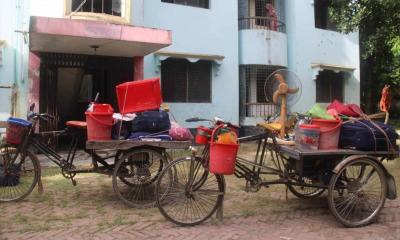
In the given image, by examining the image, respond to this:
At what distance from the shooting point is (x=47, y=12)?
409 inches

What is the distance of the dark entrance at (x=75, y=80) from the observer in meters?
11.6

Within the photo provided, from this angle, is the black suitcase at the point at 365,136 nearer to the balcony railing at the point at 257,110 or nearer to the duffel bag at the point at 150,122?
the duffel bag at the point at 150,122

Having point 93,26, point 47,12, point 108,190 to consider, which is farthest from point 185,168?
point 47,12

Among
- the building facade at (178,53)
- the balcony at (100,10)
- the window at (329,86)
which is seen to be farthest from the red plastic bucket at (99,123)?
the window at (329,86)

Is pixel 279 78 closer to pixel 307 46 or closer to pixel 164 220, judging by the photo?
pixel 164 220

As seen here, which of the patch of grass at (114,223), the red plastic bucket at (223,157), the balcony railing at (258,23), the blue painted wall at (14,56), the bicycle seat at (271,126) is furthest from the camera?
the balcony railing at (258,23)

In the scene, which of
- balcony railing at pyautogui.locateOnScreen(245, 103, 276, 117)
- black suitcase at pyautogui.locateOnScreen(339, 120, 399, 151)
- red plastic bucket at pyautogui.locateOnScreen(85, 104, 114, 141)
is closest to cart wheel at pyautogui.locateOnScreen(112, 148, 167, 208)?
red plastic bucket at pyautogui.locateOnScreen(85, 104, 114, 141)

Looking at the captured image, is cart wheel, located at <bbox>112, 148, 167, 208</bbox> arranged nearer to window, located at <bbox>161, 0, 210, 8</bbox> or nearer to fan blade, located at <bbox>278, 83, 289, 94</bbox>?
fan blade, located at <bbox>278, 83, 289, 94</bbox>

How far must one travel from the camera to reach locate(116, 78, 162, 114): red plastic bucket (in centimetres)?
558

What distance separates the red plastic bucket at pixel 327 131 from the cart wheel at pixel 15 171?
365 cm

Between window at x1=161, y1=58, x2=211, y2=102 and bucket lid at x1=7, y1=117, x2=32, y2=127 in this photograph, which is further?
window at x1=161, y1=58, x2=211, y2=102

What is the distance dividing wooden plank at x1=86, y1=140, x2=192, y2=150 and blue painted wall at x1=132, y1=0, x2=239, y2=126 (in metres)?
7.45

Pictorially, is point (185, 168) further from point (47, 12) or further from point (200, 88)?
point (200, 88)

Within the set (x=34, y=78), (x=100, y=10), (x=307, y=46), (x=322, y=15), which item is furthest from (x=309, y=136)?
(x=322, y=15)
